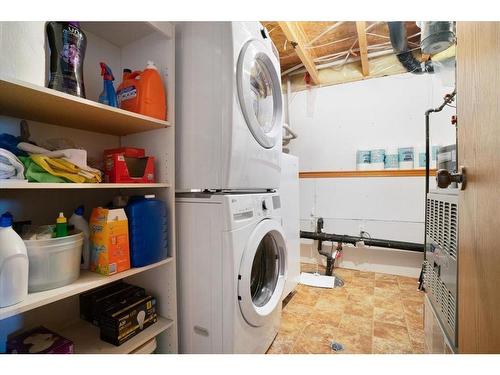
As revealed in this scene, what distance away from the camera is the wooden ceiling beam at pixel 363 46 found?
1.78 m

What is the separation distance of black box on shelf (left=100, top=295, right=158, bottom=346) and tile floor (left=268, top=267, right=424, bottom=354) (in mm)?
726

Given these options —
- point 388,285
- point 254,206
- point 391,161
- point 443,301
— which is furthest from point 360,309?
point 391,161

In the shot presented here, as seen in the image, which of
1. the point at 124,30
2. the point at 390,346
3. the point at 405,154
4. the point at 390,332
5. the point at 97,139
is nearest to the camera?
the point at 124,30

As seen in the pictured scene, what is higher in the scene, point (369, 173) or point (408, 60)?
point (408, 60)

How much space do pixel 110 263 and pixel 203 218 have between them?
0.39 m

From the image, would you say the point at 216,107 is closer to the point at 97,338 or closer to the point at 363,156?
the point at 97,338

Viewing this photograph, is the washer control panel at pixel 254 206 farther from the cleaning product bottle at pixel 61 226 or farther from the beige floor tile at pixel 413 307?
the beige floor tile at pixel 413 307

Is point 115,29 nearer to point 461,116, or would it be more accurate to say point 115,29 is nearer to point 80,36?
point 80,36

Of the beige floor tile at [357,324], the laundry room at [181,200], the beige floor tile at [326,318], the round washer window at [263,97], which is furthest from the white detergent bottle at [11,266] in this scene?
the beige floor tile at [357,324]

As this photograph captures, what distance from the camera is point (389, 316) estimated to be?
1.62 metres

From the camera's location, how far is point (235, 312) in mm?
984

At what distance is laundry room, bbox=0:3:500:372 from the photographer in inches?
25.9

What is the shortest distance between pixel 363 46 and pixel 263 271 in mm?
2103
